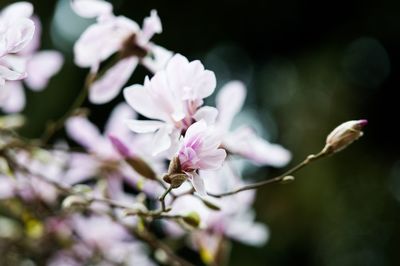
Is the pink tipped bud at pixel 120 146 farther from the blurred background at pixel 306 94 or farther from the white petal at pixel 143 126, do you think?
the blurred background at pixel 306 94

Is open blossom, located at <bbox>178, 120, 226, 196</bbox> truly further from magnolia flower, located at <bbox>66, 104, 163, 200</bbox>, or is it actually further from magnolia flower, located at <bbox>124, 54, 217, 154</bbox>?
magnolia flower, located at <bbox>66, 104, 163, 200</bbox>

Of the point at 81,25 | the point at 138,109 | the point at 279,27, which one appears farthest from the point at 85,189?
the point at 279,27

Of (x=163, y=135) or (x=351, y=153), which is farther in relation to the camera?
(x=351, y=153)

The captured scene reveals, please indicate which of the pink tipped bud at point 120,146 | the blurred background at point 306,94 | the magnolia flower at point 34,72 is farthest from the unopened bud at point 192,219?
the blurred background at point 306,94

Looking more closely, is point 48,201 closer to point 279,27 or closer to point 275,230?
point 275,230

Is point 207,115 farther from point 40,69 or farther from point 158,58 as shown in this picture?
point 40,69

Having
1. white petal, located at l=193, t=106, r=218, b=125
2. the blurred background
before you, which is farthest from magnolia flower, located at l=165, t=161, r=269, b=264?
the blurred background

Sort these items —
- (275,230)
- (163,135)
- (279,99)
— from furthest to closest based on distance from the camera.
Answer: (279,99) < (275,230) < (163,135)
